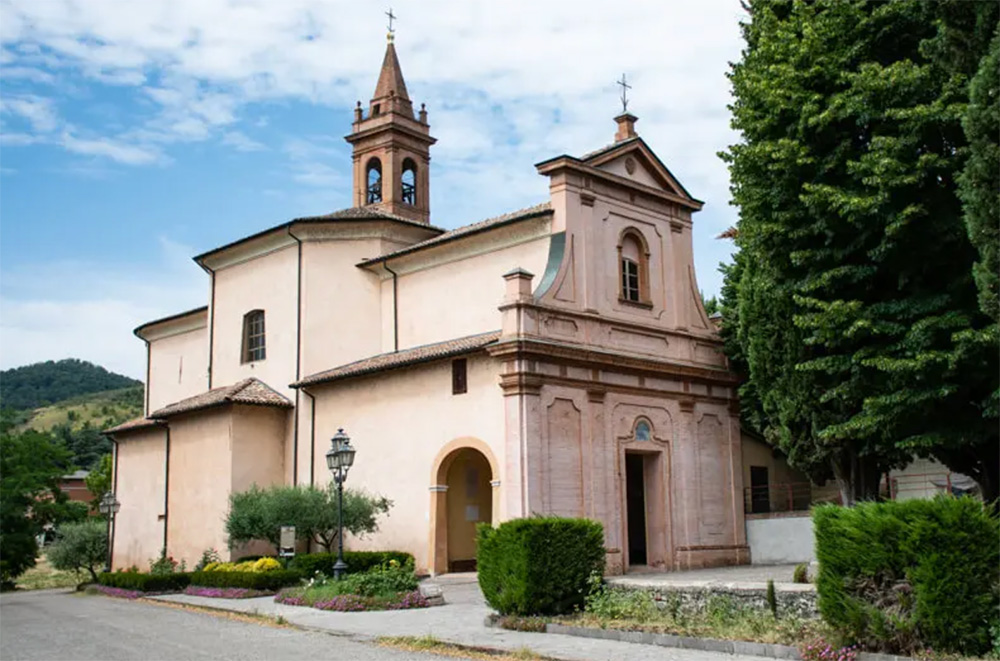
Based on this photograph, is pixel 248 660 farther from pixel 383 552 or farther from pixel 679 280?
pixel 679 280

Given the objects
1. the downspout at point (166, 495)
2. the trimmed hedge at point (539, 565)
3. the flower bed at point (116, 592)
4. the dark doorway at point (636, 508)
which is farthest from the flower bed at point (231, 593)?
the dark doorway at point (636, 508)

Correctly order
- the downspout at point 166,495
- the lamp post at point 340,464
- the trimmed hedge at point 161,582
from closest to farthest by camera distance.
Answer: the lamp post at point 340,464
the trimmed hedge at point 161,582
the downspout at point 166,495

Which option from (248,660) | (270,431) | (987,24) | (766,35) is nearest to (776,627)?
(248,660)

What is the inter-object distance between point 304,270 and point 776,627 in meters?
20.2

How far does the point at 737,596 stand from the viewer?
13703 millimetres

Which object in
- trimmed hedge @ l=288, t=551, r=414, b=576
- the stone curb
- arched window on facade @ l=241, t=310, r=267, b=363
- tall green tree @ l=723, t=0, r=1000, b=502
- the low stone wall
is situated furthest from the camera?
arched window on facade @ l=241, t=310, r=267, b=363

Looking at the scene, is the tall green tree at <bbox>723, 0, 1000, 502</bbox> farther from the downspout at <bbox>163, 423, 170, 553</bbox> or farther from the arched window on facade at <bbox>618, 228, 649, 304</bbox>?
the downspout at <bbox>163, 423, 170, 553</bbox>

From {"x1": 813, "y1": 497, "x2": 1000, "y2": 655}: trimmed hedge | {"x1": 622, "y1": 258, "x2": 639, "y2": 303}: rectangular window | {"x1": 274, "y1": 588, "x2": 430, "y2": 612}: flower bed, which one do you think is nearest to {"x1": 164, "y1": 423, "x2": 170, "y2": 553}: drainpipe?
{"x1": 274, "y1": 588, "x2": 430, "y2": 612}: flower bed

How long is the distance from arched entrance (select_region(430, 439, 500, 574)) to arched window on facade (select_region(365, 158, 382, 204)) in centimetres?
1162

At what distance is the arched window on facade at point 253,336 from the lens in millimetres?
31458

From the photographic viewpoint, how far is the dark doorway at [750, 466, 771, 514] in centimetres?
2942

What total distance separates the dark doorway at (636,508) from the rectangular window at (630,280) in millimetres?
4274

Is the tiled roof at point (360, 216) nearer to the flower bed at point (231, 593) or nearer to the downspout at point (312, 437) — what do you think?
the downspout at point (312, 437)

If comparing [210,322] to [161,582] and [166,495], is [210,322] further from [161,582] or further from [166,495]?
[161,582]
